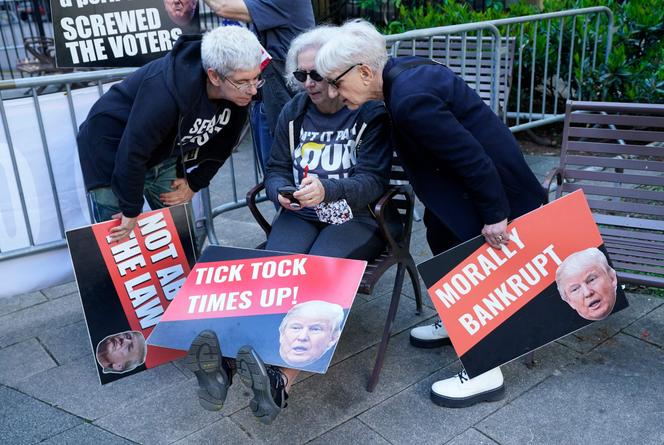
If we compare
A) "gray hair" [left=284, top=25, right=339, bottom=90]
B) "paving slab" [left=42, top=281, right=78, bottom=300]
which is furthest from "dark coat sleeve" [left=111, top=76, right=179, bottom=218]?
"paving slab" [left=42, top=281, right=78, bottom=300]

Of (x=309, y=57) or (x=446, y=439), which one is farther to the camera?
(x=309, y=57)

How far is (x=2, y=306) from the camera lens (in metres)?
3.96

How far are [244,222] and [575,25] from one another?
3.85 meters

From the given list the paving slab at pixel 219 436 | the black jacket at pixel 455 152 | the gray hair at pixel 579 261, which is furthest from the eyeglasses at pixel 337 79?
the paving slab at pixel 219 436

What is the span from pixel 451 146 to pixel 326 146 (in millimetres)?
819

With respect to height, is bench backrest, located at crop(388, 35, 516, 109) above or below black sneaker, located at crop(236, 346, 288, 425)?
above

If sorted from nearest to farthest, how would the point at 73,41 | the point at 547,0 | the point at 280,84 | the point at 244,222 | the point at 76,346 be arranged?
the point at 76,346 < the point at 280,84 < the point at 73,41 < the point at 244,222 < the point at 547,0

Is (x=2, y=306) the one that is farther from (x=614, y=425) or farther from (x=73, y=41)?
(x=614, y=425)

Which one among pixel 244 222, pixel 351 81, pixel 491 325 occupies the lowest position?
pixel 244 222

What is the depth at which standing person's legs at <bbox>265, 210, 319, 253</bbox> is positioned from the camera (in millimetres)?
3078

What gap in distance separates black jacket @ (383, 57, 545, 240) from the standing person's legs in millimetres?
609

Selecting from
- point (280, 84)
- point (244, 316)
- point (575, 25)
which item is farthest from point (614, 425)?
point (575, 25)

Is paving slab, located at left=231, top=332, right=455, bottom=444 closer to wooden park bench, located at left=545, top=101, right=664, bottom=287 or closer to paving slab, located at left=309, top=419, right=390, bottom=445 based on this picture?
paving slab, located at left=309, top=419, right=390, bottom=445

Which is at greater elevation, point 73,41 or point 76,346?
point 73,41
